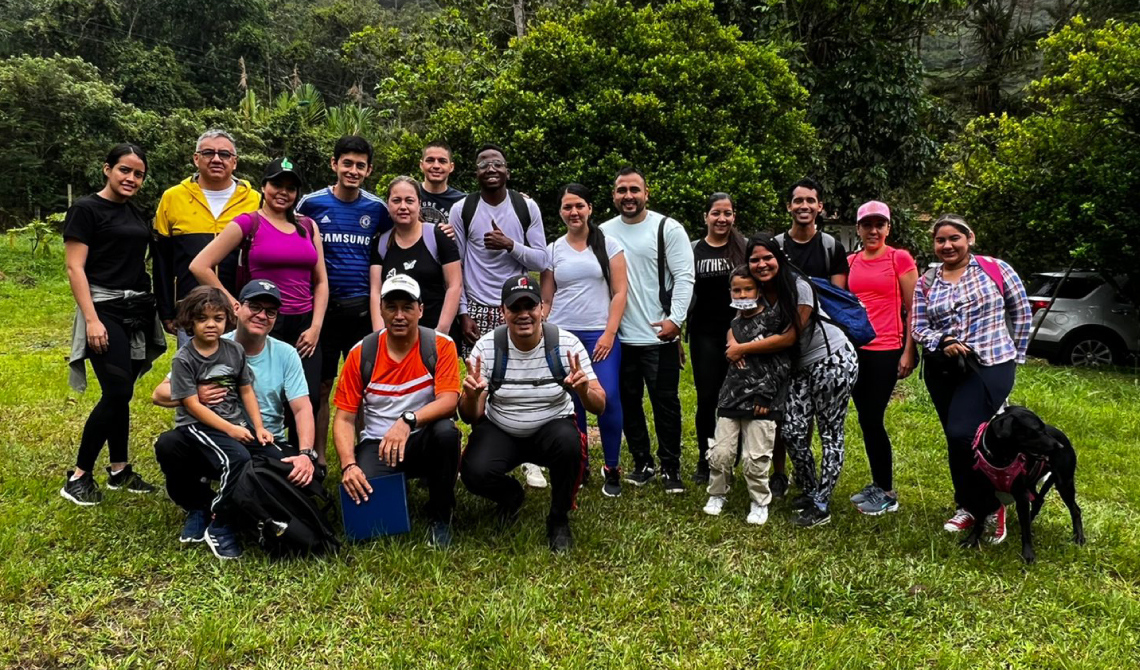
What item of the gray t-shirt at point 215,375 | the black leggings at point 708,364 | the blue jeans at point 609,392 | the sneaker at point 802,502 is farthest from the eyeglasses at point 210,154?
the sneaker at point 802,502

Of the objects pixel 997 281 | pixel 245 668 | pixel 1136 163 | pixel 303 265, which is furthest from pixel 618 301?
pixel 1136 163

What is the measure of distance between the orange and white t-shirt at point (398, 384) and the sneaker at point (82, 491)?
5.52 feet

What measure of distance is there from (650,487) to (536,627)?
1.96 metres

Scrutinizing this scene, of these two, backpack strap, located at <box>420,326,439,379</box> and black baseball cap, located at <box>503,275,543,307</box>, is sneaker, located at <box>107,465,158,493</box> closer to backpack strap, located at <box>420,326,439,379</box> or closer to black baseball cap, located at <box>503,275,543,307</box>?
backpack strap, located at <box>420,326,439,379</box>

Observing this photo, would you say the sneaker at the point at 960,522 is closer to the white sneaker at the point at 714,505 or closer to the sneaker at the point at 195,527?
the white sneaker at the point at 714,505

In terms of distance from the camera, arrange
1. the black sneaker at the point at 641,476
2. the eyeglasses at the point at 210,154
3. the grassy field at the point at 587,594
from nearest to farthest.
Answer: the grassy field at the point at 587,594, the eyeglasses at the point at 210,154, the black sneaker at the point at 641,476

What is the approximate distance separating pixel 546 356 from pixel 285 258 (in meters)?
1.57

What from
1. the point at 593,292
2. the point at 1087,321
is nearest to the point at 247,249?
the point at 593,292

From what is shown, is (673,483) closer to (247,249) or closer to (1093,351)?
(247,249)

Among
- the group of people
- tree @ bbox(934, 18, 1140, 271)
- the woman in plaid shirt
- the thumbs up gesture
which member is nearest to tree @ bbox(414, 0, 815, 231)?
tree @ bbox(934, 18, 1140, 271)

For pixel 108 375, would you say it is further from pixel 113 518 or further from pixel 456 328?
pixel 456 328

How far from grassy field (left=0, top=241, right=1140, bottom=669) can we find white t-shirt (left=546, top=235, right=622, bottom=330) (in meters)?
1.14

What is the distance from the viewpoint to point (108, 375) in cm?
396

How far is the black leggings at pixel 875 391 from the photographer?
4387mm
